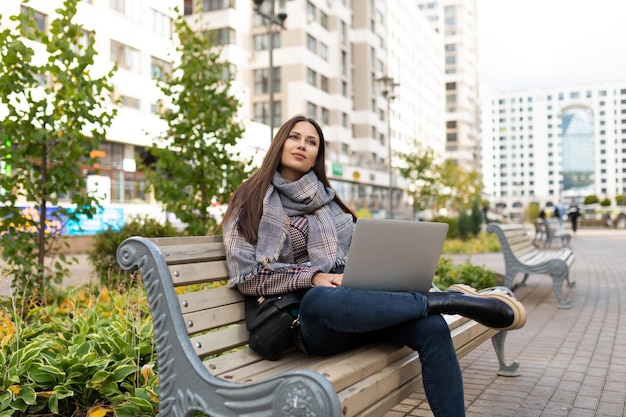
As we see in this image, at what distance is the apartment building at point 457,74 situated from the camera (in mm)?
108438

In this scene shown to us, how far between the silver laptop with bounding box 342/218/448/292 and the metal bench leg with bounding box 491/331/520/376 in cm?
189

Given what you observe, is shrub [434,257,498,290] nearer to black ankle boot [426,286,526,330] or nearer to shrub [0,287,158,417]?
shrub [0,287,158,417]

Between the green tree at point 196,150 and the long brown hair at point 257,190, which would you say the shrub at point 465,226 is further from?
the long brown hair at point 257,190

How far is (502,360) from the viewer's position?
16.1ft

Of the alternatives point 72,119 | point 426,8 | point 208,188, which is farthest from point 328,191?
point 426,8

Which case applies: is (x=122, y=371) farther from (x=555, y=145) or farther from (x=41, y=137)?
(x=555, y=145)

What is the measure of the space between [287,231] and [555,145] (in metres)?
188

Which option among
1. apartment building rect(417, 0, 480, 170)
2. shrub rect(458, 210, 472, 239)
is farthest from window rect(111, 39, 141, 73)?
apartment building rect(417, 0, 480, 170)

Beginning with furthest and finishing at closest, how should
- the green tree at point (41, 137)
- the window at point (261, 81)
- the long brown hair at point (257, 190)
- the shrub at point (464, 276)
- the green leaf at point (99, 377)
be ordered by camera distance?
the window at point (261, 81)
the shrub at point (464, 276)
the green tree at point (41, 137)
the green leaf at point (99, 377)
the long brown hair at point (257, 190)

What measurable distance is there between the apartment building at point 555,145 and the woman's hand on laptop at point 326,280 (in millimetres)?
165442

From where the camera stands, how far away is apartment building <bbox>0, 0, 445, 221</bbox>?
33.2 metres

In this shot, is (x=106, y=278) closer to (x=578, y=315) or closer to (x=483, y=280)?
(x=483, y=280)

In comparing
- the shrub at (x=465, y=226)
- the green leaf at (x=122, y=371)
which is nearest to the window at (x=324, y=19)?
the shrub at (x=465, y=226)

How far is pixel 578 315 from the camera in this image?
25.4ft
